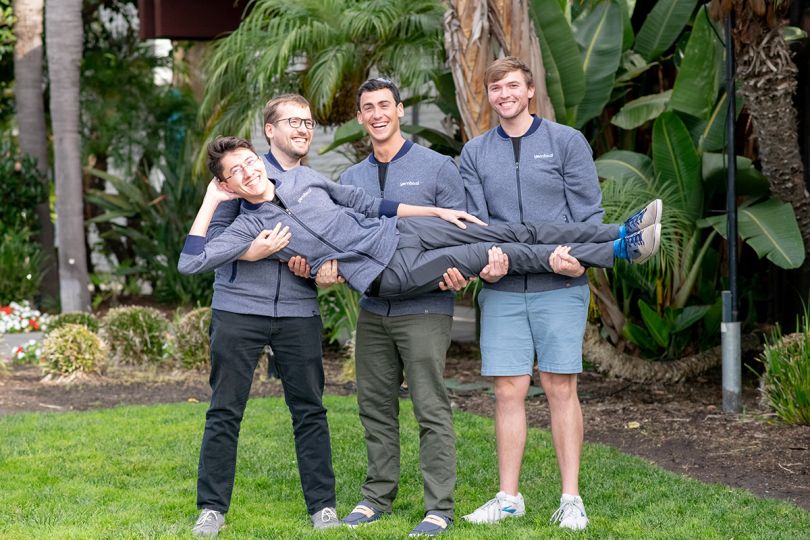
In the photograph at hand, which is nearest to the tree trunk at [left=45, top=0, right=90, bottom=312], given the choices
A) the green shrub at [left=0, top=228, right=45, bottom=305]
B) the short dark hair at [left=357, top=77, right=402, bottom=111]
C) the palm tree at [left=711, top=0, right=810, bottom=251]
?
the green shrub at [left=0, top=228, right=45, bottom=305]

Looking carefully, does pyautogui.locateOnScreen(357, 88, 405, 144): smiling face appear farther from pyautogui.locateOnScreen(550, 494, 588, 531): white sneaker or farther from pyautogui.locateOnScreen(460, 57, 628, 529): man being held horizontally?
pyautogui.locateOnScreen(550, 494, 588, 531): white sneaker

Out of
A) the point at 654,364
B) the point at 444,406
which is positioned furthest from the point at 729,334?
the point at 444,406

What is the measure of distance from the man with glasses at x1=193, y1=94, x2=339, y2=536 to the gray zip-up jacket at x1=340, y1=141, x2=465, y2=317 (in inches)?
13.6

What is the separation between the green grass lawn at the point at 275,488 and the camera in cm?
476

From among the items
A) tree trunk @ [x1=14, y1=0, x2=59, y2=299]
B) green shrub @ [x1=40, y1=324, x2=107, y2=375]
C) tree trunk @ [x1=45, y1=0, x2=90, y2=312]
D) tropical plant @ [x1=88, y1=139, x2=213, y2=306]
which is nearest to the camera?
green shrub @ [x1=40, y1=324, x2=107, y2=375]

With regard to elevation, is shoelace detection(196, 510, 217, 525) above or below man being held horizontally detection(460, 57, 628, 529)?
below

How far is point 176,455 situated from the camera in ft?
20.7

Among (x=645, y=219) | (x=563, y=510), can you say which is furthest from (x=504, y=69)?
(x=563, y=510)

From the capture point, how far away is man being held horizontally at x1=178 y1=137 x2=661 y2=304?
15.0ft

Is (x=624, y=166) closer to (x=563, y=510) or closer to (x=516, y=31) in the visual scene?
(x=516, y=31)

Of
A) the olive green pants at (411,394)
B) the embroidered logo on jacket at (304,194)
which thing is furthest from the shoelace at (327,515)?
Answer: the embroidered logo on jacket at (304,194)

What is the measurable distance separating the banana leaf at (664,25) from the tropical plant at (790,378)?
262 cm

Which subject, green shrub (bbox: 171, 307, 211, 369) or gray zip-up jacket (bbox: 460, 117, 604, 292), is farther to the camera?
green shrub (bbox: 171, 307, 211, 369)

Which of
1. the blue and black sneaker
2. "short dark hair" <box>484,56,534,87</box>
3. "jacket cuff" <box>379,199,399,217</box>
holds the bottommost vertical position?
the blue and black sneaker
